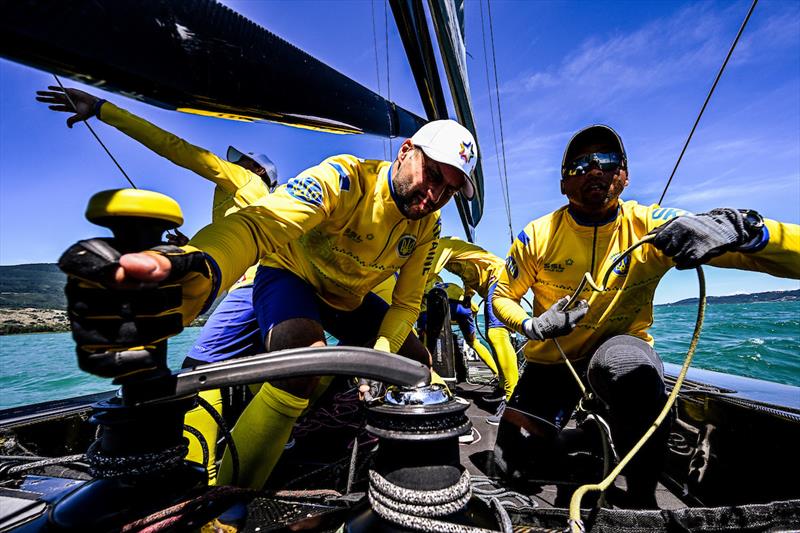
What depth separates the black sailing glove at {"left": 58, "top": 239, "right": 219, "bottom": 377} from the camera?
1.74 ft

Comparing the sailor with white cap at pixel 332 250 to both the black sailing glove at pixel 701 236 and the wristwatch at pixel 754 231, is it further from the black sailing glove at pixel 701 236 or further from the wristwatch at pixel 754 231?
the wristwatch at pixel 754 231

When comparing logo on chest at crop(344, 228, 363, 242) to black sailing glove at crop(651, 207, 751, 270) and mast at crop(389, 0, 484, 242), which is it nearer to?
black sailing glove at crop(651, 207, 751, 270)

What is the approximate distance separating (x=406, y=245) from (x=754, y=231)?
152cm

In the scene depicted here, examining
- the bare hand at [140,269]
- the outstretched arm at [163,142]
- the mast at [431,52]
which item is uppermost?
the mast at [431,52]

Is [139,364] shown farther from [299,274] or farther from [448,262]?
[448,262]

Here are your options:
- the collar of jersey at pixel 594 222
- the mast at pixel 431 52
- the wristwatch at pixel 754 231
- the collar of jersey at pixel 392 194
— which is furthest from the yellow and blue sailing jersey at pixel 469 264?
the wristwatch at pixel 754 231

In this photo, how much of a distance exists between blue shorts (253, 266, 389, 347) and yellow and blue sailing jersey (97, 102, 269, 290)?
661 millimetres

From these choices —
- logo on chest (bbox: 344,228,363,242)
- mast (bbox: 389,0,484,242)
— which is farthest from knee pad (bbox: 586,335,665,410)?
mast (bbox: 389,0,484,242)

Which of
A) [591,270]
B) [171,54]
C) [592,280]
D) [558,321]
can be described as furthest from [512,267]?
[171,54]

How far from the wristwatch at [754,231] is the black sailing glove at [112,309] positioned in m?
1.94

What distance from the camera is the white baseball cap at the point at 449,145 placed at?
1.63m

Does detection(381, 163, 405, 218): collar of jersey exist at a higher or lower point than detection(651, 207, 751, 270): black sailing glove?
higher

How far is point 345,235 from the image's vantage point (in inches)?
73.0

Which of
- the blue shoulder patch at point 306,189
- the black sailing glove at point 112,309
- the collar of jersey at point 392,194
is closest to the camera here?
the black sailing glove at point 112,309
